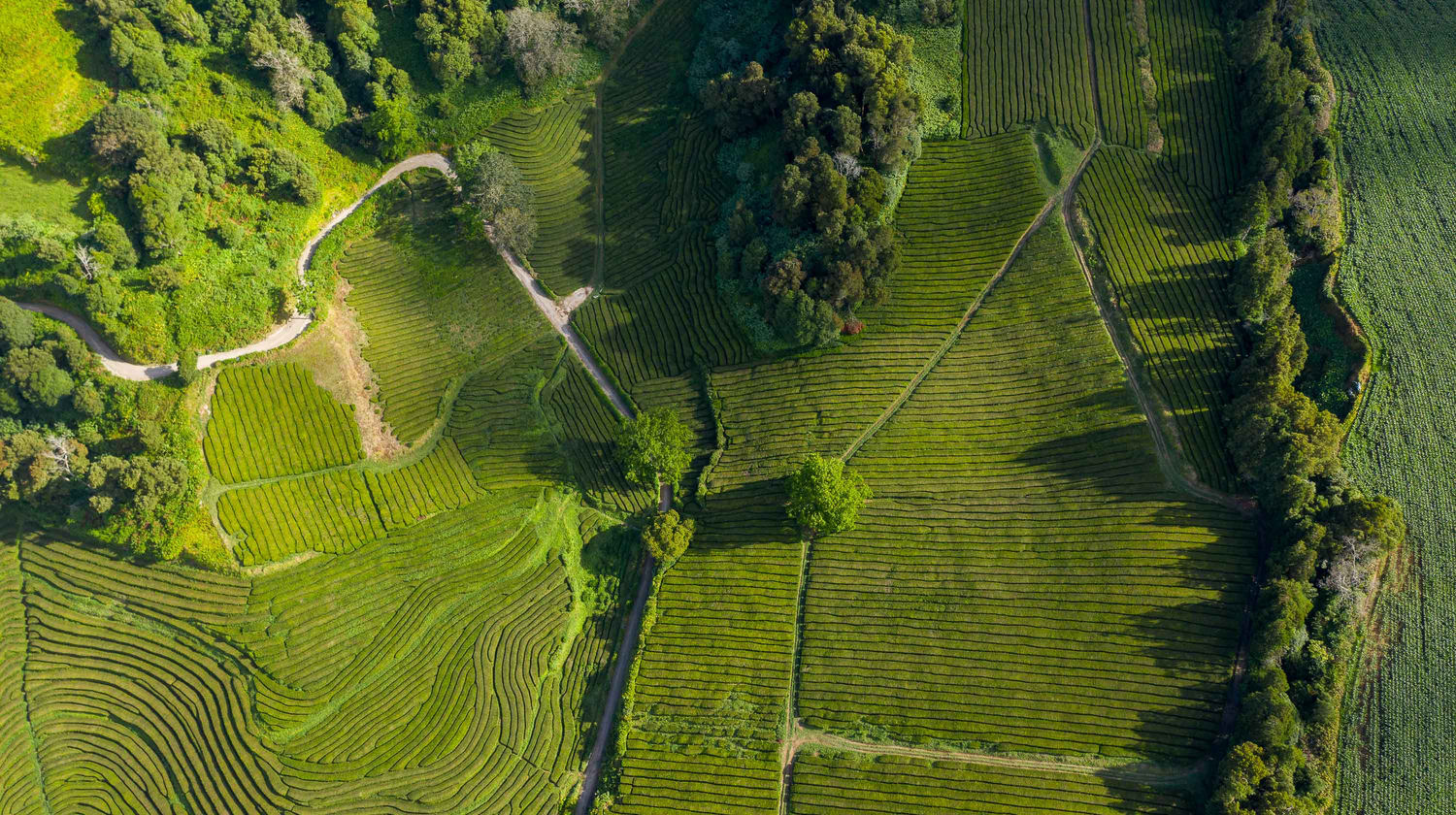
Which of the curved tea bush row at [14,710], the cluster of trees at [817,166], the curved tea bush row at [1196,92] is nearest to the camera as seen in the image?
the curved tea bush row at [14,710]

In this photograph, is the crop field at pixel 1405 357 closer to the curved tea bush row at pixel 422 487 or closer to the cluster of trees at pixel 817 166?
the cluster of trees at pixel 817 166

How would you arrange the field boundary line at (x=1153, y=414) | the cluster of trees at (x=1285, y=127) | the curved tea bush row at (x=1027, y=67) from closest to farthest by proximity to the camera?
1. the field boundary line at (x=1153, y=414)
2. the cluster of trees at (x=1285, y=127)
3. the curved tea bush row at (x=1027, y=67)

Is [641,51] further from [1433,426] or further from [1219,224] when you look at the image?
[1433,426]

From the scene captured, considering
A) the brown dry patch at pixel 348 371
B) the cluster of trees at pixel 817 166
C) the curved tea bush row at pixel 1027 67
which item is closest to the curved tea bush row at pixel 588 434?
the brown dry patch at pixel 348 371

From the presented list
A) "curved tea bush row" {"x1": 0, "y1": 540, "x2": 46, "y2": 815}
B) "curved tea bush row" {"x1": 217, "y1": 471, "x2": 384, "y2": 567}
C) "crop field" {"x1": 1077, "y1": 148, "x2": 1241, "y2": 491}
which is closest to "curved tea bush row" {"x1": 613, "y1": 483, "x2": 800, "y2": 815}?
"curved tea bush row" {"x1": 217, "y1": 471, "x2": 384, "y2": 567}

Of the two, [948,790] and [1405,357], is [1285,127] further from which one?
[948,790]

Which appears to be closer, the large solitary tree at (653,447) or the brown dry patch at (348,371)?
the large solitary tree at (653,447)

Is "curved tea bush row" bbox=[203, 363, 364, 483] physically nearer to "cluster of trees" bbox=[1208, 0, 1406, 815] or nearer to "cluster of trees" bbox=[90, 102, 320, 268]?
"cluster of trees" bbox=[90, 102, 320, 268]

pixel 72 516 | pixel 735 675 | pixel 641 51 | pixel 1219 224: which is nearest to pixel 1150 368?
pixel 1219 224
